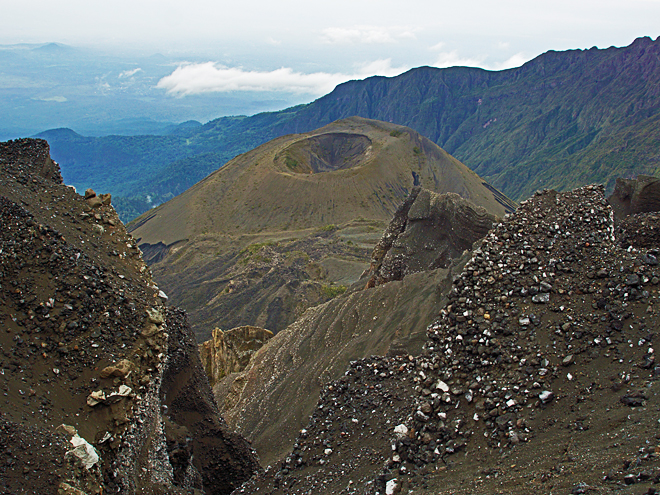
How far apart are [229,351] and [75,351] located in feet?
58.0

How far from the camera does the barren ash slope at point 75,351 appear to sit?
756cm

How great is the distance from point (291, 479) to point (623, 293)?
7883 mm

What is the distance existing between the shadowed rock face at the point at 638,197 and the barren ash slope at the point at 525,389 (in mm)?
10785

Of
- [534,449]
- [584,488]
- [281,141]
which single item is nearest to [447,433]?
[534,449]

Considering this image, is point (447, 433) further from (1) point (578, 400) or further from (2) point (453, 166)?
(2) point (453, 166)

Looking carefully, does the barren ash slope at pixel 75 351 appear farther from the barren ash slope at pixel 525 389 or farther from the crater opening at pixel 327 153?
the crater opening at pixel 327 153

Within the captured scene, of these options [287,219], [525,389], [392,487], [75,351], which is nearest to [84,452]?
[75,351]

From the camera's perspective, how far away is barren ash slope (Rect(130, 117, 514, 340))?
4618cm

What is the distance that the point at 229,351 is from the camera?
26250 mm

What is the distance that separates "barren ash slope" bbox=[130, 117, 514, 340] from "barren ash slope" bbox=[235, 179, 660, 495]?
99.2 ft

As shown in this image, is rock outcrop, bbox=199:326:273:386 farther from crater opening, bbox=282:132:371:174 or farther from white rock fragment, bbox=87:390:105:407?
crater opening, bbox=282:132:371:174

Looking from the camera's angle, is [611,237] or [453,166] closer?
[611,237]

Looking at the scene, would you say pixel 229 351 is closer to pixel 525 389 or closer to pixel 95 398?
pixel 95 398

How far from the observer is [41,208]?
1070 cm
